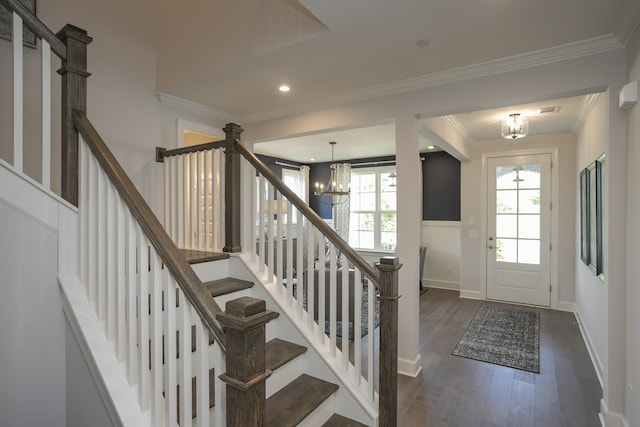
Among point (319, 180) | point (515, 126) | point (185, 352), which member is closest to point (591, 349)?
point (515, 126)

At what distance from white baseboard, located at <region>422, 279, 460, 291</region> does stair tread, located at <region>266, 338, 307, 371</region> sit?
15.7ft

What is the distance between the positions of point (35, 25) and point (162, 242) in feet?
3.86

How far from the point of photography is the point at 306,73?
2.76m

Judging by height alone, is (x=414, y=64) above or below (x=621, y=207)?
above

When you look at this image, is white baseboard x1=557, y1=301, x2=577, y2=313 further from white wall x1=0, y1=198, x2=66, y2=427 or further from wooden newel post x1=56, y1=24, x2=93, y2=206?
wooden newel post x1=56, y1=24, x2=93, y2=206

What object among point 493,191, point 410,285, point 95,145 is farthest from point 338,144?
point 95,145

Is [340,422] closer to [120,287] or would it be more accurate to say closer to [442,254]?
[120,287]

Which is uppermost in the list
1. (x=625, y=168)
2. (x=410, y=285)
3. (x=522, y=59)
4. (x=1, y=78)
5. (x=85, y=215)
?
(x=522, y=59)

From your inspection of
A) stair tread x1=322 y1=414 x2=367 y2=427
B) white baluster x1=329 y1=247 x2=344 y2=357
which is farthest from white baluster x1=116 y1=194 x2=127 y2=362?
stair tread x1=322 y1=414 x2=367 y2=427

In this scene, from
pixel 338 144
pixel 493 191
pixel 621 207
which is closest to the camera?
pixel 621 207

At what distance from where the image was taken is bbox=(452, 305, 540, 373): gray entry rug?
3.35m

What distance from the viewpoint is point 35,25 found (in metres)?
1.51

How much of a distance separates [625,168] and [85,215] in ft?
10.4

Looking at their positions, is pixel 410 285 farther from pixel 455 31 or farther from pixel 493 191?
pixel 493 191
